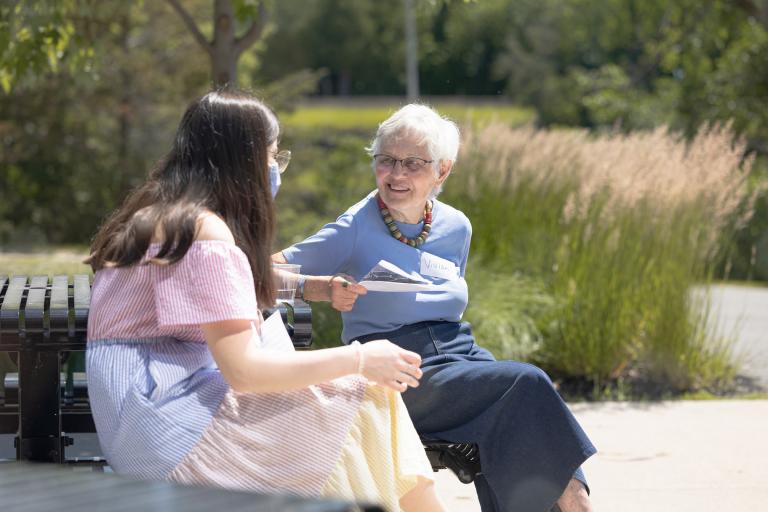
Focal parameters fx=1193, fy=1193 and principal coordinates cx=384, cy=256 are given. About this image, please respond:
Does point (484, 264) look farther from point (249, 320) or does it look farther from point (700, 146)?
point (249, 320)

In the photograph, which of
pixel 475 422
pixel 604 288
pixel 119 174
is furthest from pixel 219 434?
pixel 119 174

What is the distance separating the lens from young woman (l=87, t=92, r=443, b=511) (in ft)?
8.32

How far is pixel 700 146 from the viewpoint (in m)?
6.52

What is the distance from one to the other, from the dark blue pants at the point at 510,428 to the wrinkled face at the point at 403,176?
583mm

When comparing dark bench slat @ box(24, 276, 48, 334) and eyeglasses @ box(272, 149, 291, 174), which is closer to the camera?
dark bench slat @ box(24, 276, 48, 334)

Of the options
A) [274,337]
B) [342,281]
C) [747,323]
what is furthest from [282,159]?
[747,323]

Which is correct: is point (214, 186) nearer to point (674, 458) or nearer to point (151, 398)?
point (151, 398)

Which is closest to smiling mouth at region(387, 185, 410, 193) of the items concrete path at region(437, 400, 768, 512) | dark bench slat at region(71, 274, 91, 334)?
dark bench slat at region(71, 274, 91, 334)

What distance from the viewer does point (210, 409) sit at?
102 inches

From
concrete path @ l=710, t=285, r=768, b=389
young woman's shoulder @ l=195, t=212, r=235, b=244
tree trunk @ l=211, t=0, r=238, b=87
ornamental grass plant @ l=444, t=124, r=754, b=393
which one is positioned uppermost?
tree trunk @ l=211, t=0, r=238, b=87

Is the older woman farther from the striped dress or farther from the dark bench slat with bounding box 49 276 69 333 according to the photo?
the dark bench slat with bounding box 49 276 69 333

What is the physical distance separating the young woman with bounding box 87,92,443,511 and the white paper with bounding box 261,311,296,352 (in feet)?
0.37

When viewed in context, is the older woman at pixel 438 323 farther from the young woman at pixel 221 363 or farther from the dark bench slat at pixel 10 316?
the dark bench slat at pixel 10 316

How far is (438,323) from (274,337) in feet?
2.49
